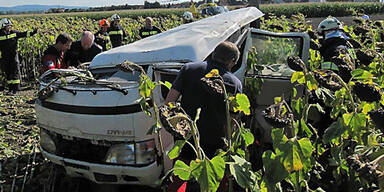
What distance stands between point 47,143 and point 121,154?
95 centimetres

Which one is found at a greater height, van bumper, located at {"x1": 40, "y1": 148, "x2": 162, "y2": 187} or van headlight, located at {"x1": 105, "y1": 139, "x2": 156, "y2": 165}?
van headlight, located at {"x1": 105, "y1": 139, "x2": 156, "y2": 165}

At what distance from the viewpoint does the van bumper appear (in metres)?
3.57

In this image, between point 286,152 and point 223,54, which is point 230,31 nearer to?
point 223,54

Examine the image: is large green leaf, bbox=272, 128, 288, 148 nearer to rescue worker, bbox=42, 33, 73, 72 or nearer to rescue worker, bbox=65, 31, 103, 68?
rescue worker, bbox=42, 33, 73, 72

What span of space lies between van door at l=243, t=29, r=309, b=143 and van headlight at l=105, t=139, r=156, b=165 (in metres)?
1.63

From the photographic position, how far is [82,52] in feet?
21.9

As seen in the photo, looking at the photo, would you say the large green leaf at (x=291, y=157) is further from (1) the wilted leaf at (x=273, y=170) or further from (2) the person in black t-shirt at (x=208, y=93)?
(2) the person in black t-shirt at (x=208, y=93)

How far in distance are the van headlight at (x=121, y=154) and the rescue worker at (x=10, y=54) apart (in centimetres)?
724

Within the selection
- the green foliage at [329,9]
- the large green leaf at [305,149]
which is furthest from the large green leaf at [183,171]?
the green foliage at [329,9]

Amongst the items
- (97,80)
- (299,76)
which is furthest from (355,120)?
(97,80)

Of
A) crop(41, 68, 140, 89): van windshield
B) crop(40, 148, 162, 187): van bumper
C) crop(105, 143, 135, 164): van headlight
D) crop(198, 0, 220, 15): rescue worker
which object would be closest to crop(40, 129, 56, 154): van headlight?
crop(40, 148, 162, 187): van bumper

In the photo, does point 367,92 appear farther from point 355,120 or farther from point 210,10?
point 210,10

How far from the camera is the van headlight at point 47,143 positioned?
3952 millimetres

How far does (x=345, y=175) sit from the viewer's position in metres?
3.12
